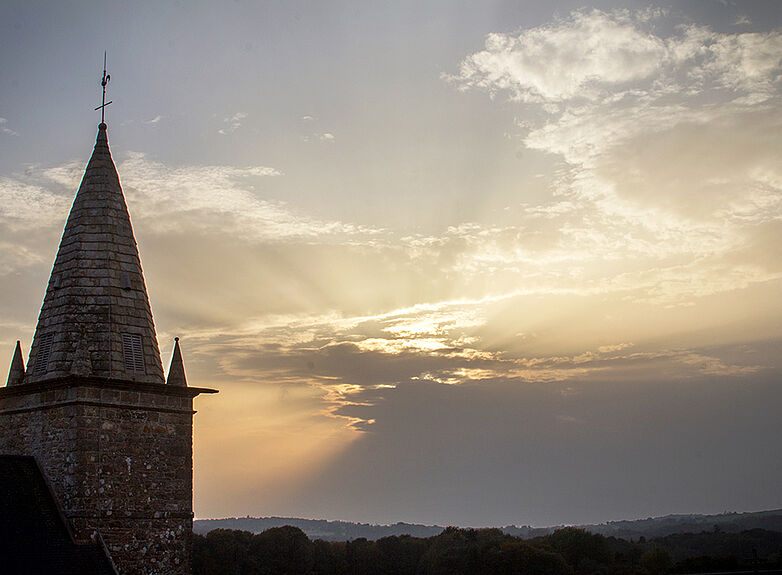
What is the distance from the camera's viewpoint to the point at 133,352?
2080 cm

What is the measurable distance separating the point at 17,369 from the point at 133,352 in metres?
3.28

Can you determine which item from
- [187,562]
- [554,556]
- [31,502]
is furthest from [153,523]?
[554,556]

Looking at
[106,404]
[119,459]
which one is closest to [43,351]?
[106,404]

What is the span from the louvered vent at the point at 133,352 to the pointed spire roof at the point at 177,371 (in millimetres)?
974

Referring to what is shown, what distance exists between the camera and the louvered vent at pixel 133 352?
20594mm

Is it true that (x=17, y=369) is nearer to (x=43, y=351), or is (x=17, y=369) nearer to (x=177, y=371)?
(x=43, y=351)

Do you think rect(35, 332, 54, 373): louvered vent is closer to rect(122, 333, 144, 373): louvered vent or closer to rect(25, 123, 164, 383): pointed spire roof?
rect(25, 123, 164, 383): pointed spire roof

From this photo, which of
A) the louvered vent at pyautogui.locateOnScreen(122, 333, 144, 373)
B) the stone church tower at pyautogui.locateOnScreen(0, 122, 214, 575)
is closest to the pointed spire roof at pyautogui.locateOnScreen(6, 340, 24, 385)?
the stone church tower at pyautogui.locateOnScreen(0, 122, 214, 575)

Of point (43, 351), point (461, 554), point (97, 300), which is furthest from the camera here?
point (461, 554)

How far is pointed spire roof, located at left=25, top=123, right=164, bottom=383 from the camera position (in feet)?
66.2

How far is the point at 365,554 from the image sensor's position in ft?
271

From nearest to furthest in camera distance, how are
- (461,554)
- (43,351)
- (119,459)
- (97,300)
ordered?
(119,459), (43,351), (97,300), (461,554)

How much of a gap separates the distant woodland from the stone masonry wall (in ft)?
138

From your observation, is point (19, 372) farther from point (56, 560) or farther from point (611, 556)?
point (611, 556)
